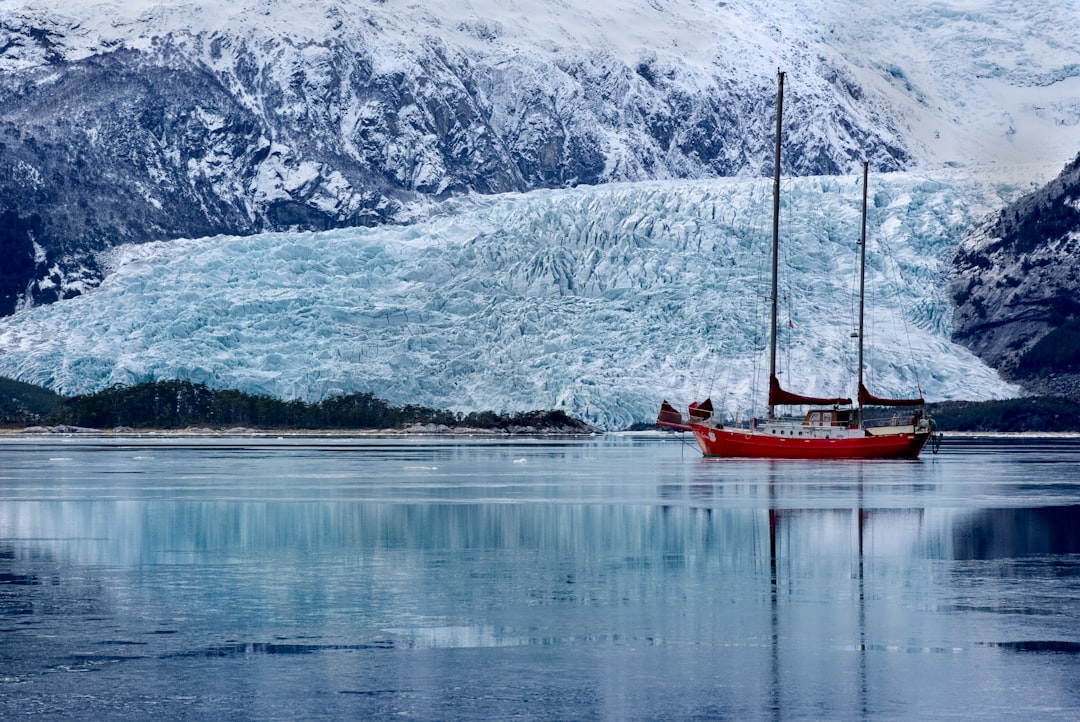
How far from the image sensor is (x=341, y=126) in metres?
112

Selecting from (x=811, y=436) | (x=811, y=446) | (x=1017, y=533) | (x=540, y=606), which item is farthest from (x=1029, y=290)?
(x=540, y=606)

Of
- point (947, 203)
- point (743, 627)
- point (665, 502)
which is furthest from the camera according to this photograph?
point (947, 203)

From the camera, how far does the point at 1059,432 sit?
266ft

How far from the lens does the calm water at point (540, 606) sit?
1079cm

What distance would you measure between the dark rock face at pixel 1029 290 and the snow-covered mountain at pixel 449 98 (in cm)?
1723

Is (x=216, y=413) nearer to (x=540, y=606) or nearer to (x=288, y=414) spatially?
(x=288, y=414)

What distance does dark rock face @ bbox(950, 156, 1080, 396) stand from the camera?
3349 inches

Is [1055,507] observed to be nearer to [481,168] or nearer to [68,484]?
[68,484]

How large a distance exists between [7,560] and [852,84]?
340ft

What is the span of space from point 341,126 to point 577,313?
4253cm

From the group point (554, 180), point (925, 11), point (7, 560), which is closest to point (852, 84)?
point (925, 11)

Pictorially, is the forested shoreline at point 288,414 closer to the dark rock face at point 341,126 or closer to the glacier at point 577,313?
the glacier at point 577,313

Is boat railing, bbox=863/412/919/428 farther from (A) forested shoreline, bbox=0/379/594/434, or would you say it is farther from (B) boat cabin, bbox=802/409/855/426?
(A) forested shoreline, bbox=0/379/594/434

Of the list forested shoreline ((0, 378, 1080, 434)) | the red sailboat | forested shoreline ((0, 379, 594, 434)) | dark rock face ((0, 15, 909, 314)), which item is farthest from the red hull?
dark rock face ((0, 15, 909, 314))
